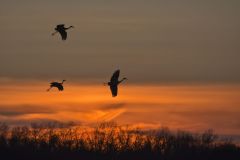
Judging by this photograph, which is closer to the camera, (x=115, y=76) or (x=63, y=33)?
(x=115, y=76)

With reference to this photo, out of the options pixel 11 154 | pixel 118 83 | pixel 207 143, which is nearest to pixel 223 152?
pixel 207 143

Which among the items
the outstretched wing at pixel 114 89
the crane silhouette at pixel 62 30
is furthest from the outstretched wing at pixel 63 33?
the outstretched wing at pixel 114 89

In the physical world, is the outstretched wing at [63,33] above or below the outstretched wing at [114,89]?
above

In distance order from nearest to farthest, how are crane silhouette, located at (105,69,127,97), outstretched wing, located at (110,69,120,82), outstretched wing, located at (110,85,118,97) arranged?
outstretched wing, located at (110,85,118,97) < crane silhouette, located at (105,69,127,97) < outstretched wing, located at (110,69,120,82)

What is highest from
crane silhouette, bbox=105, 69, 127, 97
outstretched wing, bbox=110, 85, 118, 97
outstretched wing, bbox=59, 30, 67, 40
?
outstretched wing, bbox=59, 30, 67, 40

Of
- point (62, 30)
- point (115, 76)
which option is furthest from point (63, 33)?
point (115, 76)

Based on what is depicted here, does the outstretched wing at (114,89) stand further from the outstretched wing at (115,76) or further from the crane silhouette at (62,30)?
the crane silhouette at (62,30)

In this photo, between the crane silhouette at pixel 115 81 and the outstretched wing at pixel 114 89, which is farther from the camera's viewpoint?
the crane silhouette at pixel 115 81

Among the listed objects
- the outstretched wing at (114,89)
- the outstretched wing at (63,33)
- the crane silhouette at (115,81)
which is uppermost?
the outstretched wing at (63,33)

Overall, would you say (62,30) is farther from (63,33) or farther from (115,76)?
(115,76)

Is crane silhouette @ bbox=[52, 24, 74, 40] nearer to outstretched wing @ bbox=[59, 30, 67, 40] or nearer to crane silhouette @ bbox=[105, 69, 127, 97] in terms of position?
outstretched wing @ bbox=[59, 30, 67, 40]

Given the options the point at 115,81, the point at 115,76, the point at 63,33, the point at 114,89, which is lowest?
the point at 114,89

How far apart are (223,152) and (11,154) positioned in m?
24.2

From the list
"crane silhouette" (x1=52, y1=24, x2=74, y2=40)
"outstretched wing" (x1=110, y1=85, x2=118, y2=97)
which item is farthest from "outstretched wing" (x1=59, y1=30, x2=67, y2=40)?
"outstretched wing" (x1=110, y1=85, x2=118, y2=97)
